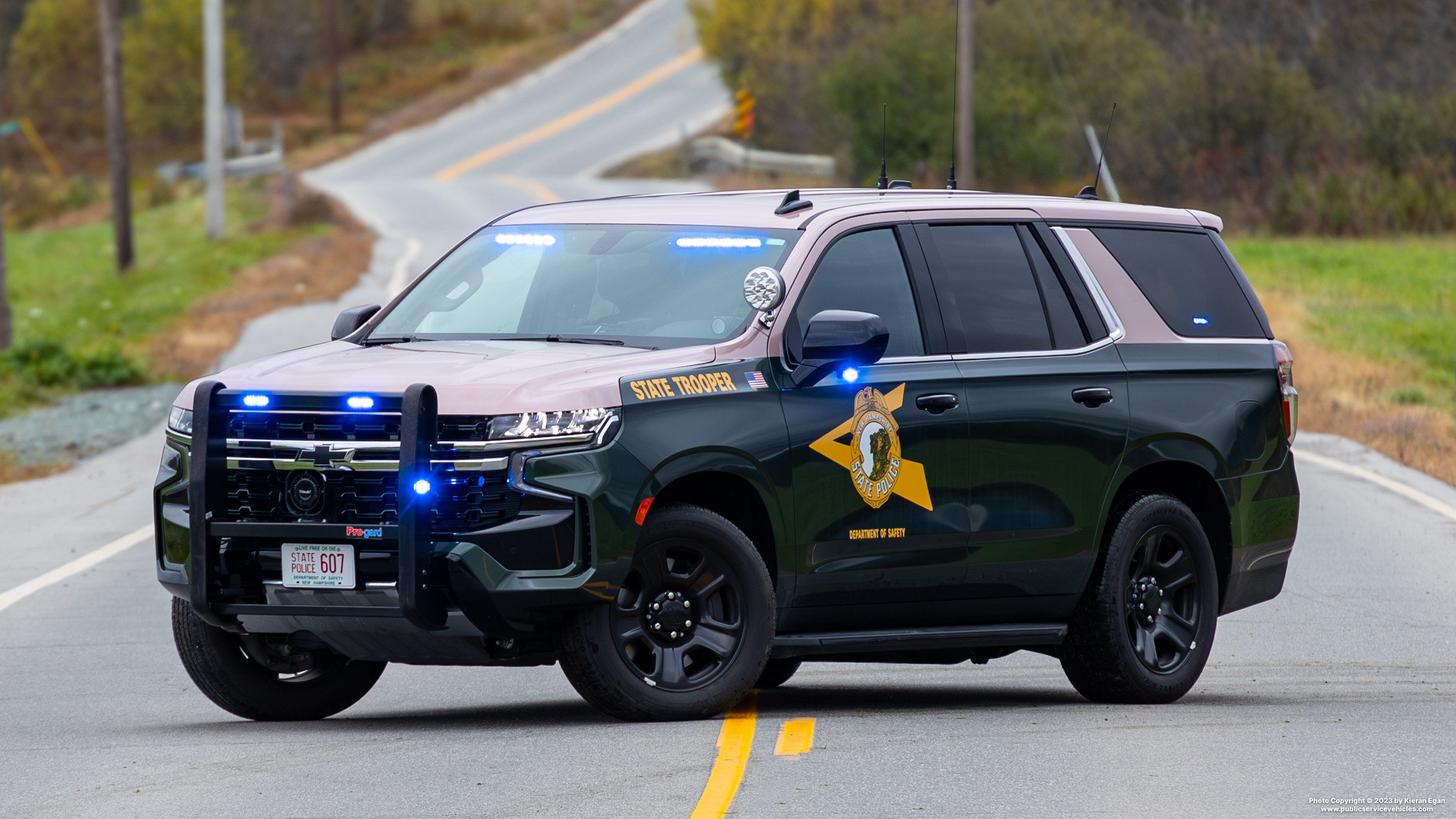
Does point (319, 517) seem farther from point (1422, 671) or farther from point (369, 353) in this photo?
point (1422, 671)

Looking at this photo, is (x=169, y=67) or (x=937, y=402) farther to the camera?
(x=169, y=67)

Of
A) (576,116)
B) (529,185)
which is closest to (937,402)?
(529,185)

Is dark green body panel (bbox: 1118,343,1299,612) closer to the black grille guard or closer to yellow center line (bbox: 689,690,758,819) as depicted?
yellow center line (bbox: 689,690,758,819)

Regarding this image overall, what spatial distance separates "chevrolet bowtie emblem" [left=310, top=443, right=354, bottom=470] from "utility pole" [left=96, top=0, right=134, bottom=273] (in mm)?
30684

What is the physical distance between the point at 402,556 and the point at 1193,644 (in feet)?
12.0

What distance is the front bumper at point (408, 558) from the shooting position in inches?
267

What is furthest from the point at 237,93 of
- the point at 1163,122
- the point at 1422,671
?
the point at 1422,671

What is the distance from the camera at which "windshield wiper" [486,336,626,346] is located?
7.60 meters

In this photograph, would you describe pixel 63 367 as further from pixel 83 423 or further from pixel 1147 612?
pixel 1147 612

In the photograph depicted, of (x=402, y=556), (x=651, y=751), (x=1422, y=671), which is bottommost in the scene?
(x=1422, y=671)

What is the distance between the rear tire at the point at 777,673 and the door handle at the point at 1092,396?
152 cm

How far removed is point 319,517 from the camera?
6.97 meters

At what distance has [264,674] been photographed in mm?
7895

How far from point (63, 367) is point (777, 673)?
56.1ft
